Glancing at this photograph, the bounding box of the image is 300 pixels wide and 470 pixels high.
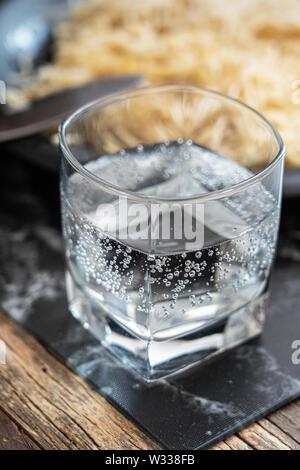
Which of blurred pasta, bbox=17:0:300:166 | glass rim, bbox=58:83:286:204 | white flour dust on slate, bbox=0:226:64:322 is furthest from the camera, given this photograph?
blurred pasta, bbox=17:0:300:166

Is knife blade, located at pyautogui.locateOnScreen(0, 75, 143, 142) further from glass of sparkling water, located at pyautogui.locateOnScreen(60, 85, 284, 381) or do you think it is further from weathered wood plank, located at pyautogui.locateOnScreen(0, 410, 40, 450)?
weathered wood plank, located at pyautogui.locateOnScreen(0, 410, 40, 450)

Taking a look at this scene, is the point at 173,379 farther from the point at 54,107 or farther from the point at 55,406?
the point at 54,107

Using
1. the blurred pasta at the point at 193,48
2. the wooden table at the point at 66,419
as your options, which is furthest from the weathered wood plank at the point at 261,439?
the blurred pasta at the point at 193,48

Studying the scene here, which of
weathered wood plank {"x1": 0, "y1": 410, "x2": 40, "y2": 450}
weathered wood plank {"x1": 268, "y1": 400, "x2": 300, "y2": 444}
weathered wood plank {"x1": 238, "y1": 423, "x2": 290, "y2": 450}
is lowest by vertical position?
weathered wood plank {"x1": 0, "y1": 410, "x2": 40, "y2": 450}

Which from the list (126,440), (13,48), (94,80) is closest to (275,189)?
(126,440)

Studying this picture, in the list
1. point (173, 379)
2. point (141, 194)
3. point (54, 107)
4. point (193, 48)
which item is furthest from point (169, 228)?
point (193, 48)

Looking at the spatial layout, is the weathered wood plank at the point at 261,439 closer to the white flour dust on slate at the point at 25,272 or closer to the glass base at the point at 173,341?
the glass base at the point at 173,341

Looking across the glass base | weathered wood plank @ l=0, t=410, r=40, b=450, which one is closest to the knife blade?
the glass base
